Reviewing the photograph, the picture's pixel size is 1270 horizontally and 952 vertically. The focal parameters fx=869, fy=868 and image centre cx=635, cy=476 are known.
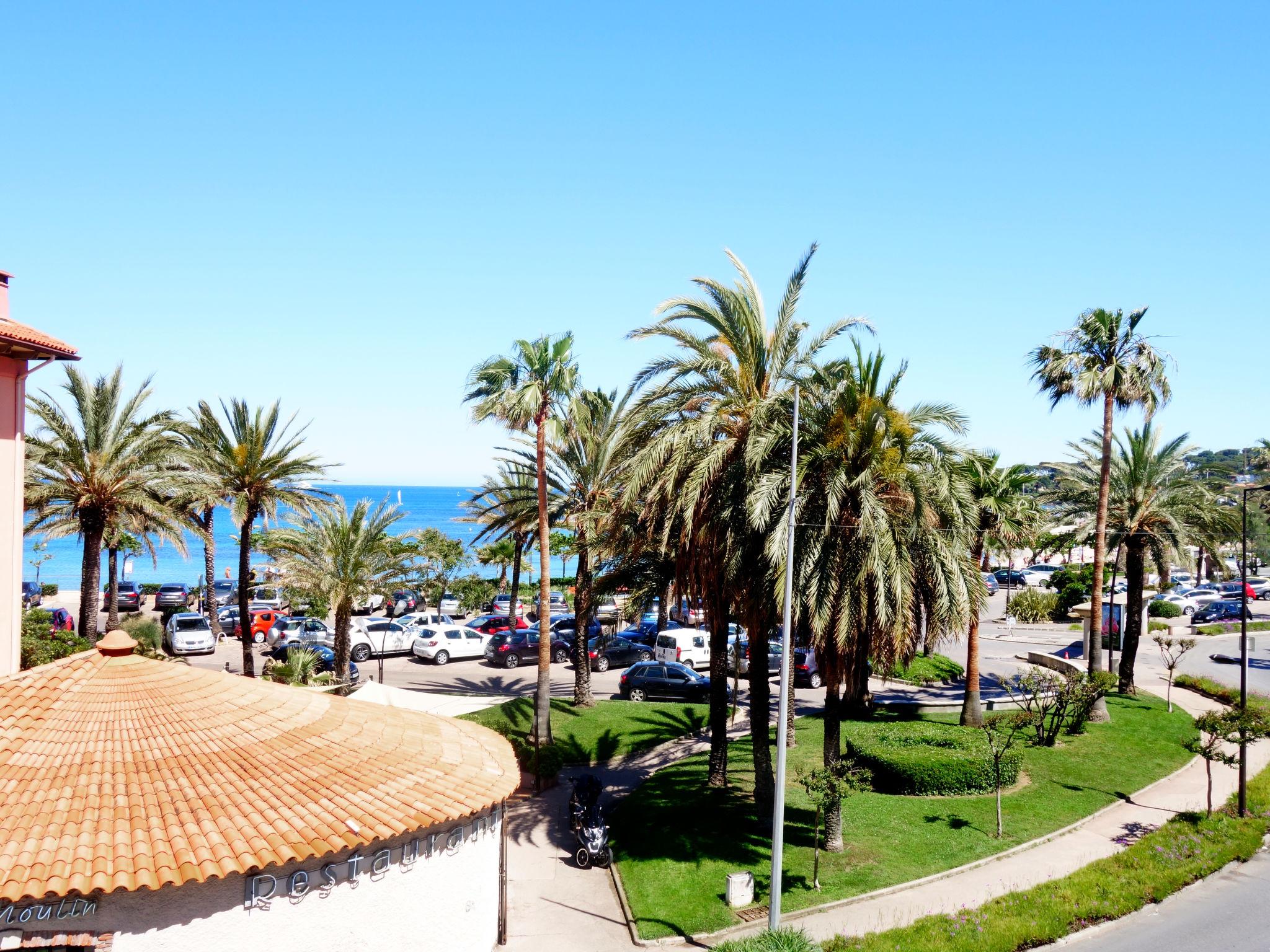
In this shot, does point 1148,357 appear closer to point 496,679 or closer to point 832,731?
point 832,731

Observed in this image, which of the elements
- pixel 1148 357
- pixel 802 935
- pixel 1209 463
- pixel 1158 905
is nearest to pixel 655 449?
pixel 802 935

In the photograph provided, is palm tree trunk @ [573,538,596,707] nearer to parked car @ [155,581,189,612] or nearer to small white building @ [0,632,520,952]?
small white building @ [0,632,520,952]

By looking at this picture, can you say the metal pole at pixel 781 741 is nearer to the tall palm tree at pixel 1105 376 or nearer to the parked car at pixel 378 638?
the tall palm tree at pixel 1105 376

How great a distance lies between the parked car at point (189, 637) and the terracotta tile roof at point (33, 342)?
20801 millimetres

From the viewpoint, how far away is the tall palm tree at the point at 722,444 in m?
15.5

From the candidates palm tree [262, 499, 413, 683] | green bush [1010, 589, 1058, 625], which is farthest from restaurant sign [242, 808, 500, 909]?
green bush [1010, 589, 1058, 625]

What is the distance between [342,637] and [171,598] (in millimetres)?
26414

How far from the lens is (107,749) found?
9156 millimetres

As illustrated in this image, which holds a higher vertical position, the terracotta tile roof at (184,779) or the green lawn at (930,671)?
the terracotta tile roof at (184,779)

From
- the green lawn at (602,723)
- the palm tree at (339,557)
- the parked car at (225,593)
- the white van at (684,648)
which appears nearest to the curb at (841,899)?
the green lawn at (602,723)

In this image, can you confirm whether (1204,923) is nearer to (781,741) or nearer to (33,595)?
(781,741)

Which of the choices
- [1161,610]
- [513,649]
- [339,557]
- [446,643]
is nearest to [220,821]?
[339,557]

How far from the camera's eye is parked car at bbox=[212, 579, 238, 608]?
49094 millimetres

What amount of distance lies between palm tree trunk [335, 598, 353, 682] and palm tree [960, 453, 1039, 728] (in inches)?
717
